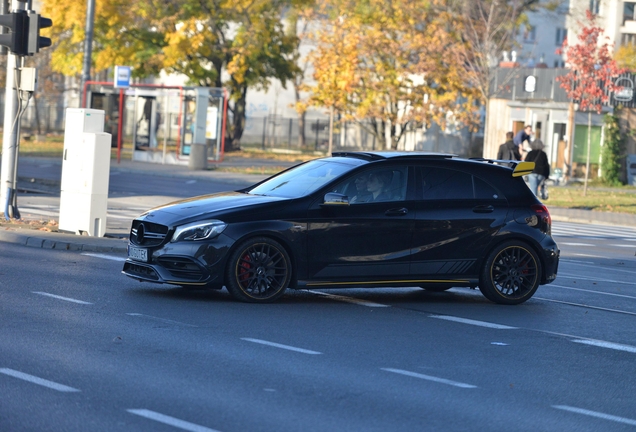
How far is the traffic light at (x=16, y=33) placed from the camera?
16172 mm

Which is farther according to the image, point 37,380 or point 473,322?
point 473,322

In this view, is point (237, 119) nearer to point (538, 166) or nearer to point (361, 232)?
point (538, 166)

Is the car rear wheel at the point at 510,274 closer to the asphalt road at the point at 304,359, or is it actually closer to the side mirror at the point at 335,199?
the asphalt road at the point at 304,359

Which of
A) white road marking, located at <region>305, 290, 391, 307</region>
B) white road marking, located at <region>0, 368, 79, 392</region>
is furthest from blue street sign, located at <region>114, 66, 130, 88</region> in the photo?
white road marking, located at <region>0, 368, 79, 392</region>

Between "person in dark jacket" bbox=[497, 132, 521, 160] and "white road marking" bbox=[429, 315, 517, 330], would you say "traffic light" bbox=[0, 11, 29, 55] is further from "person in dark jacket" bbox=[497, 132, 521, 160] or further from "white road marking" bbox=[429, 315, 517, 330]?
"person in dark jacket" bbox=[497, 132, 521, 160]

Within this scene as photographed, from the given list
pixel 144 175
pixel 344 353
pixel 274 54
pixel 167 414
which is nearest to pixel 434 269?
pixel 344 353

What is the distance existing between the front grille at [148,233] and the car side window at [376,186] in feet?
5.95

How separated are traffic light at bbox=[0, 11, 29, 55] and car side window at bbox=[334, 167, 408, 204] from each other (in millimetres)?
7341

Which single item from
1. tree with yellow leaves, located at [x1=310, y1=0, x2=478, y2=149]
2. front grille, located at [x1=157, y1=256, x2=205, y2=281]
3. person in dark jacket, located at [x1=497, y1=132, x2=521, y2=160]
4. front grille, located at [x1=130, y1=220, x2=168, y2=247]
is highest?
tree with yellow leaves, located at [x1=310, y1=0, x2=478, y2=149]

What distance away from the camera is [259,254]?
10.6 meters

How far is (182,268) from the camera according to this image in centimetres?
1051

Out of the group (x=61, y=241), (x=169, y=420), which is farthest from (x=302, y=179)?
(x=169, y=420)

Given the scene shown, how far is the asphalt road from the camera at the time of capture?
6.44m

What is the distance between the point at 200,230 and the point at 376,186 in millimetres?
1966
